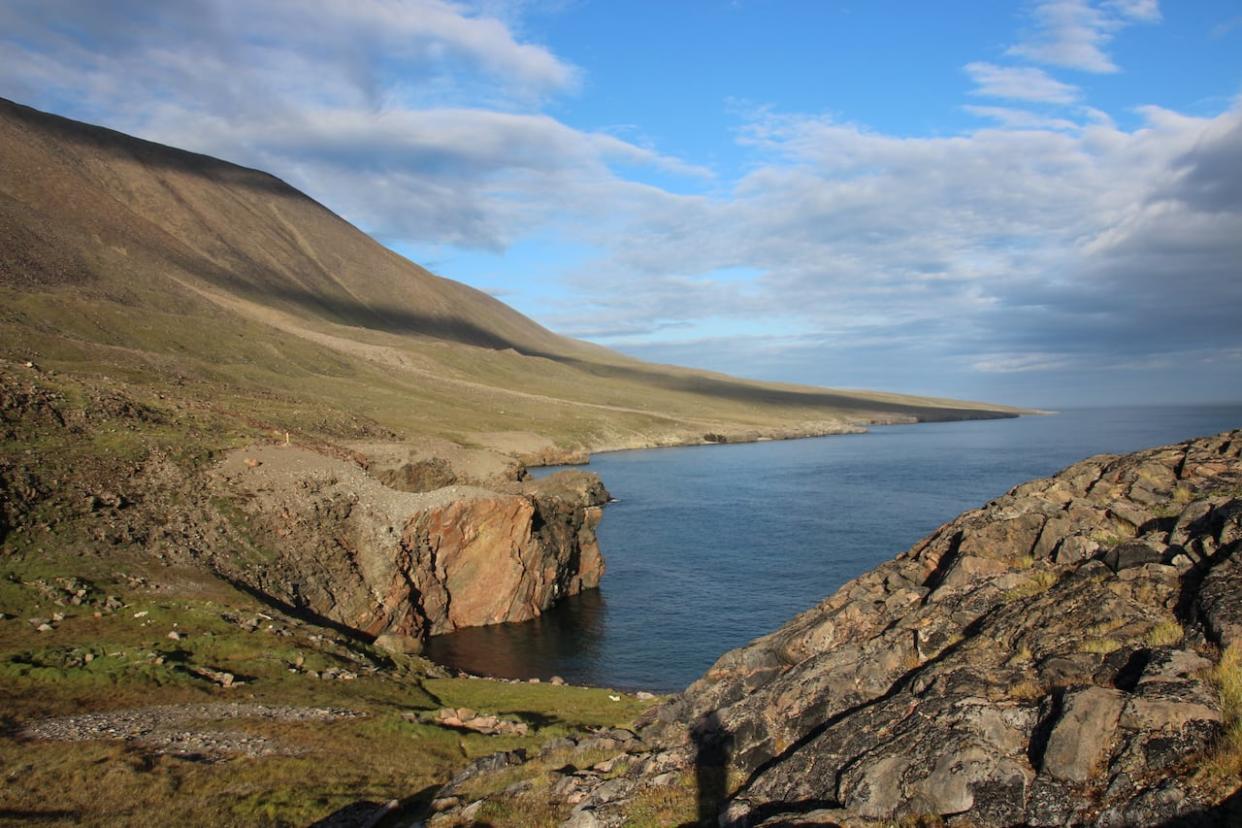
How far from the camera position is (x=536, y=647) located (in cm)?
5106

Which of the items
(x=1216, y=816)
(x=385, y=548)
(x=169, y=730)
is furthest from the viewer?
(x=385, y=548)

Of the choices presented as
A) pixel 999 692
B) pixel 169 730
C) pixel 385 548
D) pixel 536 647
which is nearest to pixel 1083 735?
pixel 999 692

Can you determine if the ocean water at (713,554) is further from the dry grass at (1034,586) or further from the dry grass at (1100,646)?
the dry grass at (1100,646)

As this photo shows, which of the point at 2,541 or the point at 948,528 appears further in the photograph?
the point at 2,541

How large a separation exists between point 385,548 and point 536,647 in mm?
11750

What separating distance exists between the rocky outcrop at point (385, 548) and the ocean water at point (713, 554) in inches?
91.7

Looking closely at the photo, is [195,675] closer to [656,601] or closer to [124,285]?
[656,601]

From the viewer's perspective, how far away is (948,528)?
22609mm

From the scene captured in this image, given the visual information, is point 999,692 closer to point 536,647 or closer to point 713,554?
point 536,647

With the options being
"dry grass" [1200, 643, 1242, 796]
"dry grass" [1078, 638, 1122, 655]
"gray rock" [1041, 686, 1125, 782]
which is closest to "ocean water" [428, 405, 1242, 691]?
"dry grass" [1078, 638, 1122, 655]

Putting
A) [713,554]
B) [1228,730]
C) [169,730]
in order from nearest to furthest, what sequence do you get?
[1228,730], [169,730], [713,554]

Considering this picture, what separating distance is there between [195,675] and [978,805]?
27.6 meters

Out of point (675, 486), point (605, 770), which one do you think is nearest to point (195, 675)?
point (605, 770)

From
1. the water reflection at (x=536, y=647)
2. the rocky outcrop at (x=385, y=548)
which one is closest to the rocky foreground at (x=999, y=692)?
the water reflection at (x=536, y=647)
